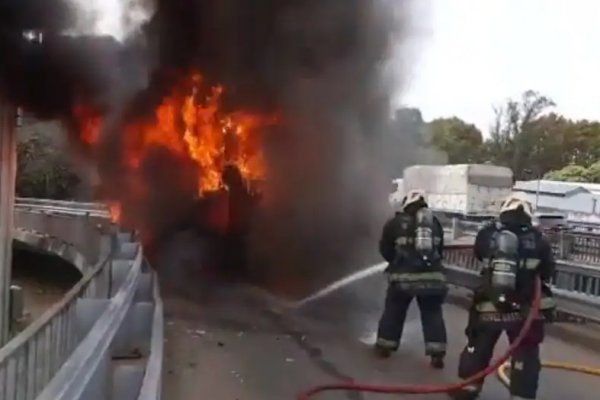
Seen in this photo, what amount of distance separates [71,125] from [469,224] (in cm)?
965

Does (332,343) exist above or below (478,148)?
below

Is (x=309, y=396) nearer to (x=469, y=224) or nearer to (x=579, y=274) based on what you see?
(x=579, y=274)

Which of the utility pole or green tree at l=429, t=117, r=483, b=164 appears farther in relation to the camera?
green tree at l=429, t=117, r=483, b=164

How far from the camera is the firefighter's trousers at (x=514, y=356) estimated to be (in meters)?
5.54

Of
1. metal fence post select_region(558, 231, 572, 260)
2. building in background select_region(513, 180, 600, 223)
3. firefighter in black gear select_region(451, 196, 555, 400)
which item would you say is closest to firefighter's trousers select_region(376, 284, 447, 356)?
firefighter in black gear select_region(451, 196, 555, 400)

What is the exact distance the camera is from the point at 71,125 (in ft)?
57.7

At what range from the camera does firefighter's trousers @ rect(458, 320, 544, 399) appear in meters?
5.54

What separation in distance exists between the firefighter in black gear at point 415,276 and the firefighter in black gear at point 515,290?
157 cm

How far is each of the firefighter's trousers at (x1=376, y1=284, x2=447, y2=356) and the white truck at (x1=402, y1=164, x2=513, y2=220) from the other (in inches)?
908

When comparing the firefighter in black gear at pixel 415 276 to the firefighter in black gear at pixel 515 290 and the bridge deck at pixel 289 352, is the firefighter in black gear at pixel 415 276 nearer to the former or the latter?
the bridge deck at pixel 289 352

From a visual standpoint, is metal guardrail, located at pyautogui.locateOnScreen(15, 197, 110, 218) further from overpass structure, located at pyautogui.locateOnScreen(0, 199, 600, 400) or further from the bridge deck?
the bridge deck

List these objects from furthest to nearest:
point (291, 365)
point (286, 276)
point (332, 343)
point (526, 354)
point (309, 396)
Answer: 1. point (286, 276)
2. point (332, 343)
3. point (291, 365)
4. point (309, 396)
5. point (526, 354)

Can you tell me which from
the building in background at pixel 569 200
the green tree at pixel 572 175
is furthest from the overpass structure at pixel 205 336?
the green tree at pixel 572 175

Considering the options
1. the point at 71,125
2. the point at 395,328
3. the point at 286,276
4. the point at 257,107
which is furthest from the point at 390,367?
the point at 71,125
